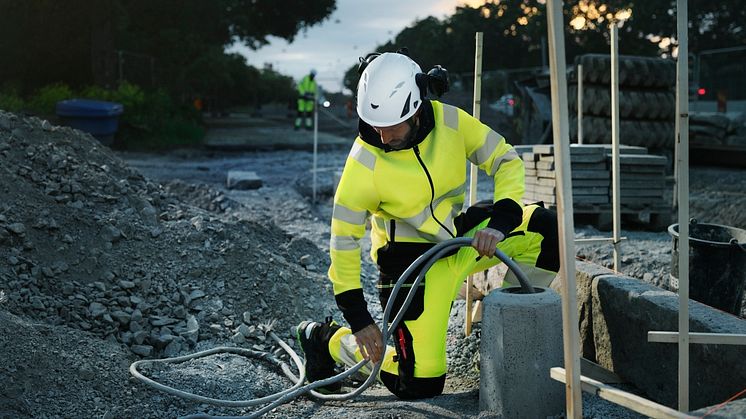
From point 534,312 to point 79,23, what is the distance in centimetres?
2070

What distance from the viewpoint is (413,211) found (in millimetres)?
4172

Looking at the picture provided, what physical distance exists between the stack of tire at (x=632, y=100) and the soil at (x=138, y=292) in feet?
13.7

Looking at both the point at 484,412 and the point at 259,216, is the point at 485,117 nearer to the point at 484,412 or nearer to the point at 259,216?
the point at 259,216

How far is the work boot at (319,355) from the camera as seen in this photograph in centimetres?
450

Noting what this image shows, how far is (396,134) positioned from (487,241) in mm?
768

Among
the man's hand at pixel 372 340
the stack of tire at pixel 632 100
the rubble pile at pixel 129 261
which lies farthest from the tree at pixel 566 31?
the man's hand at pixel 372 340

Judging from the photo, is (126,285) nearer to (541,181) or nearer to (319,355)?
(319,355)

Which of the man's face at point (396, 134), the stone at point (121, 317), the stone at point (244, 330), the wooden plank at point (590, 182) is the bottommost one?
the stone at point (244, 330)

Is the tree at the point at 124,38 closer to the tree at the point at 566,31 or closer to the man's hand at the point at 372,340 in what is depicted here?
the tree at the point at 566,31

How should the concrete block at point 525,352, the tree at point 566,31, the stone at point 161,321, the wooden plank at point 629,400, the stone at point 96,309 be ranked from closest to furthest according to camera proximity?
the wooden plank at point 629,400
the concrete block at point 525,352
the stone at point 96,309
the stone at point 161,321
the tree at point 566,31

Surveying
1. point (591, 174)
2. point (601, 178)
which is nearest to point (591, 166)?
point (591, 174)

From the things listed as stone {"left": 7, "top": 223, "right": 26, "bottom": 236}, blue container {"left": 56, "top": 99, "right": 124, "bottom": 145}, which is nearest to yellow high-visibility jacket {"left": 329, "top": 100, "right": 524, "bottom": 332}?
stone {"left": 7, "top": 223, "right": 26, "bottom": 236}

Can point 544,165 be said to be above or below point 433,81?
below

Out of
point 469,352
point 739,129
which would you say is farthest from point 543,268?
point 739,129
